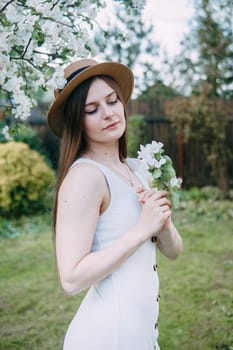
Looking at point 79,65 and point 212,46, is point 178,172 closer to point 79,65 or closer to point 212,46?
point 212,46

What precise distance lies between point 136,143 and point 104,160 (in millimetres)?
8596

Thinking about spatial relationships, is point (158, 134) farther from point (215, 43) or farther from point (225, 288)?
point (225, 288)

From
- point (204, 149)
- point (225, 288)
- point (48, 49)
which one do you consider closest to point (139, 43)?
point (204, 149)

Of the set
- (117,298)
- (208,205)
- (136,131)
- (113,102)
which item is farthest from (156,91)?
(117,298)

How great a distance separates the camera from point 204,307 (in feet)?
13.6

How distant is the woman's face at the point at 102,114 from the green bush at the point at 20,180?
7.13m

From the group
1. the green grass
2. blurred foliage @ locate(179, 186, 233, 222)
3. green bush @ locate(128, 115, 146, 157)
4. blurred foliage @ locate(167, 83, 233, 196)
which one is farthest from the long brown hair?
green bush @ locate(128, 115, 146, 157)

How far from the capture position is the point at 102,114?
1562 millimetres

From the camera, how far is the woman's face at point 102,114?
1.56 meters

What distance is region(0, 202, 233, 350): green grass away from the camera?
363cm

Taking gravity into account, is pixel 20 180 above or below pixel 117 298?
below

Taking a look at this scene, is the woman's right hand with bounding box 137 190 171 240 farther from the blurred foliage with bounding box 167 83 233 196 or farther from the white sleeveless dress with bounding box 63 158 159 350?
the blurred foliage with bounding box 167 83 233 196

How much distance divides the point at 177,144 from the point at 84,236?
1006 centimetres

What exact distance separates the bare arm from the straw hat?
27 cm
